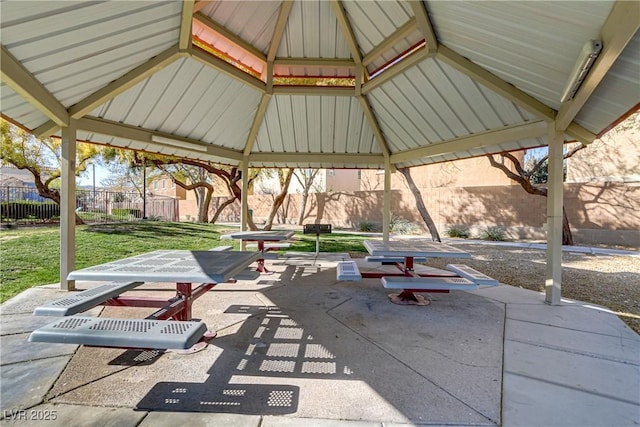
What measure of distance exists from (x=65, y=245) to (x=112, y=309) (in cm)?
177

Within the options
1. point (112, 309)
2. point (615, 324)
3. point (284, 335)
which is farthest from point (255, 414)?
point (615, 324)

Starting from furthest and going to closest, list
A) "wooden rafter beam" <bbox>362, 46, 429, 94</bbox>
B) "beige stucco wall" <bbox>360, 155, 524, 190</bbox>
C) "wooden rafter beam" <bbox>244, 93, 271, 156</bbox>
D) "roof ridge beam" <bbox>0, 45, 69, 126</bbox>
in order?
1. "beige stucco wall" <bbox>360, 155, 524, 190</bbox>
2. "wooden rafter beam" <bbox>244, 93, 271, 156</bbox>
3. "wooden rafter beam" <bbox>362, 46, 429, 94</bbox>
4. "roof ridge beam" <bbox>0, 45, 69, 126</bbox>

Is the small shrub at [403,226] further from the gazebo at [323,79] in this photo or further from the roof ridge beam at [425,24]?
the roof ridge beam at [425,24]

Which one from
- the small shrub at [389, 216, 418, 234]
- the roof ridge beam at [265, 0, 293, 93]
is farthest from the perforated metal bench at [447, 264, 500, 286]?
the small shrub at [389, 216, 418, 234]

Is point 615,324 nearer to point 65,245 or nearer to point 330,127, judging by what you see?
point 330,127

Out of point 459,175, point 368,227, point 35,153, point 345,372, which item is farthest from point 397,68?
point 459,175

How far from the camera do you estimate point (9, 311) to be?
4121 mm

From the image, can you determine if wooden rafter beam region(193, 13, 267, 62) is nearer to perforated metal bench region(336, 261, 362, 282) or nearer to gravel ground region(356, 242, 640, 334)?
perforated metal bench region(336, 261, 362, 282)

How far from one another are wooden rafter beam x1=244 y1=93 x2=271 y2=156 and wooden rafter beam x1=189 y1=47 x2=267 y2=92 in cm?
39

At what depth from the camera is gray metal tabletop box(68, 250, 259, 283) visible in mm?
2635

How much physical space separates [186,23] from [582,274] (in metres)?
9.91

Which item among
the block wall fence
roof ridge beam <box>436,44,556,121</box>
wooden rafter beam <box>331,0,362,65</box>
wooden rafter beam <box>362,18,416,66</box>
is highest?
wooden rafter beam <box>331,0,362,65</box>

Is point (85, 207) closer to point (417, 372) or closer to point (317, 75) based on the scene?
point (317, 75)

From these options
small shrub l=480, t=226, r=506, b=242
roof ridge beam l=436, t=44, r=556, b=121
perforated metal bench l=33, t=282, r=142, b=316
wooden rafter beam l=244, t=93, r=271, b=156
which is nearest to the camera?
perforated metal bench l=33, t=282, r=142, b=316
